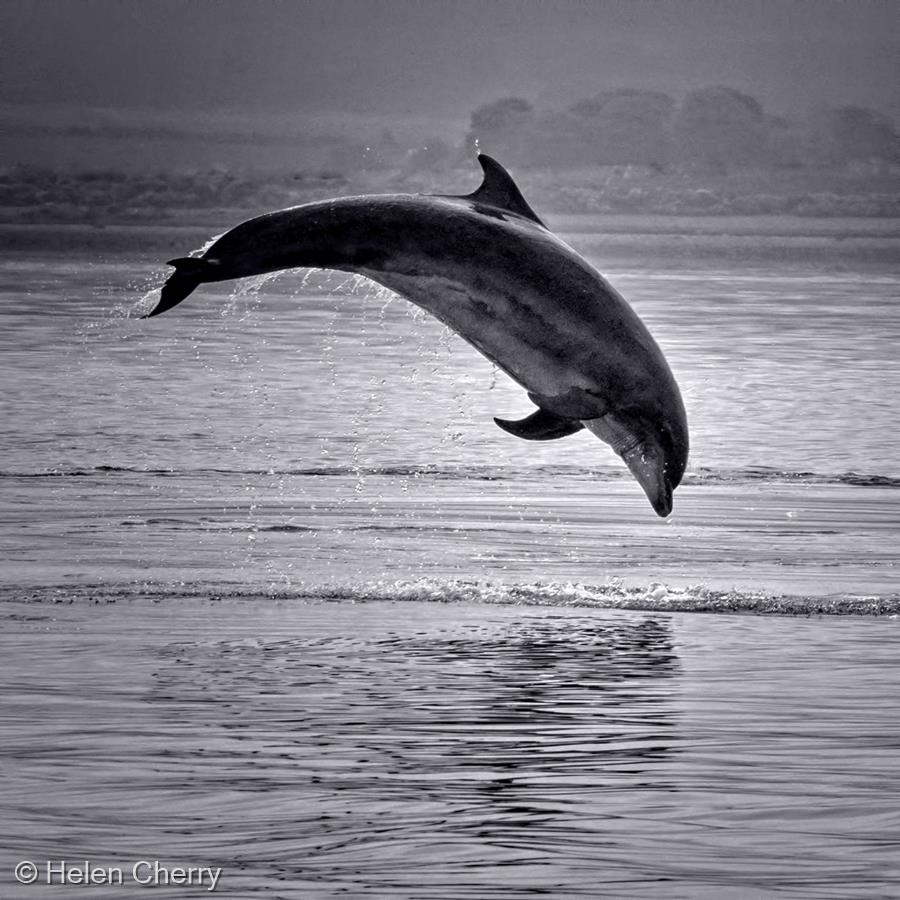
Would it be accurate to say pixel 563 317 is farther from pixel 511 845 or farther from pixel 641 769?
pixel 511 845

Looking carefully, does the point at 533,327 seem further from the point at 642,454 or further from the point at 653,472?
the point at 653,472

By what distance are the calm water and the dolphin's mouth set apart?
1185 mm

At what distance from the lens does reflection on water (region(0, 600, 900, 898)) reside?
1005cm

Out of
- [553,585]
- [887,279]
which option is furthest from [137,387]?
[887,279]

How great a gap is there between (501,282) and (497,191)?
0.82 metres

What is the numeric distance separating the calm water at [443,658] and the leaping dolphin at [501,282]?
1.38 m

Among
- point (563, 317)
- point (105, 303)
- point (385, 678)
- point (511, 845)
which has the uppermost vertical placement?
point (563, 317)

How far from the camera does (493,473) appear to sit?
29031 millimetres

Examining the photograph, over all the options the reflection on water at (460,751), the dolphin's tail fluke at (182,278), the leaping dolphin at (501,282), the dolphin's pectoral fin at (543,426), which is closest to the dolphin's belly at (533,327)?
the leaping dolphin at (501,282)

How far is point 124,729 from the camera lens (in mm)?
12680

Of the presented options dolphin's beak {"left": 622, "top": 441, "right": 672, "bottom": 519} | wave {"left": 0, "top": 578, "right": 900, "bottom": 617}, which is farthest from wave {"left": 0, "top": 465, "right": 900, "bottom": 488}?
dolphin's beak {"left": 622, "top": 441, "right": 672, "bottom": 519}

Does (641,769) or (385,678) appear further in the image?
(385,678)

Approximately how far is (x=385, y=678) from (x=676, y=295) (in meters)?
106

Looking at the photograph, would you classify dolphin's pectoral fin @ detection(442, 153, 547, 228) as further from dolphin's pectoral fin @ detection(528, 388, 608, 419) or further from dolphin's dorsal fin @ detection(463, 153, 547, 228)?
dolphin's pectoral fin @ detection(528, 388, 608, 419)
